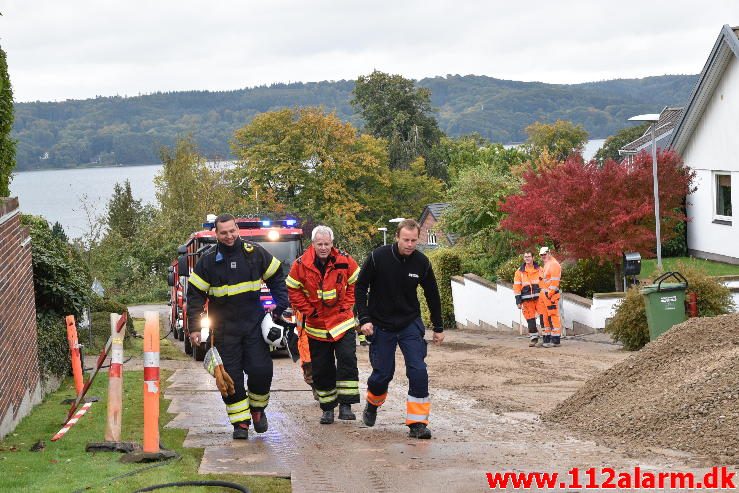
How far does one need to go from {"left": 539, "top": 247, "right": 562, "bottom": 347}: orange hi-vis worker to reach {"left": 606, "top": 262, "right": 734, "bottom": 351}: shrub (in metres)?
2.19

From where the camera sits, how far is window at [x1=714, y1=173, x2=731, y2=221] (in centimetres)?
2983

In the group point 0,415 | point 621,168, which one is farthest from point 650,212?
point 0,415

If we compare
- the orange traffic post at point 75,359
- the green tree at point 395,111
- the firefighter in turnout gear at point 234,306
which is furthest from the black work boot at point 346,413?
the green tree at point 395,111

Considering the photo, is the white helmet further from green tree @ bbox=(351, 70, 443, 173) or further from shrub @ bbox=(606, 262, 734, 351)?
green tree @ bbox=(351, 70, 443, 173)

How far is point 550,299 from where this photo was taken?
2116 centimetres

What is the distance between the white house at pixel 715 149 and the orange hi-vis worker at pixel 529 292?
31.4ft

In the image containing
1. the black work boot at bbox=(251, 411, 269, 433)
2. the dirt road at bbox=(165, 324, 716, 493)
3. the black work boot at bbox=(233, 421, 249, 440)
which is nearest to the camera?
the dirt road at bbox=(165, 324, 716, 493)

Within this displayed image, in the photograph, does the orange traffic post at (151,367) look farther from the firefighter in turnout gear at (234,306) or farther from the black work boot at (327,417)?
the black work boot at (327,417)

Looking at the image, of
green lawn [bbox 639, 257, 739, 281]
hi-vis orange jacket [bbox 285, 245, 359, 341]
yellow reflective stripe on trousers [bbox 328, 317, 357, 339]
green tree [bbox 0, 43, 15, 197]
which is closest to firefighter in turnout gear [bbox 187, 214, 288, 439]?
hi-vis orange jacket [bbox 285, 245, 359, 341]

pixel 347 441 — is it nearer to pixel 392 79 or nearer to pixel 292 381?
pixel 292 381

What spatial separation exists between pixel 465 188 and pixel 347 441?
82.3ft

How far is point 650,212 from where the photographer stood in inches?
934

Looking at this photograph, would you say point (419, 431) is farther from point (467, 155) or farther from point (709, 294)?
point (467, 155)

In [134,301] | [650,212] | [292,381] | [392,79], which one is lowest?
[134,301]
